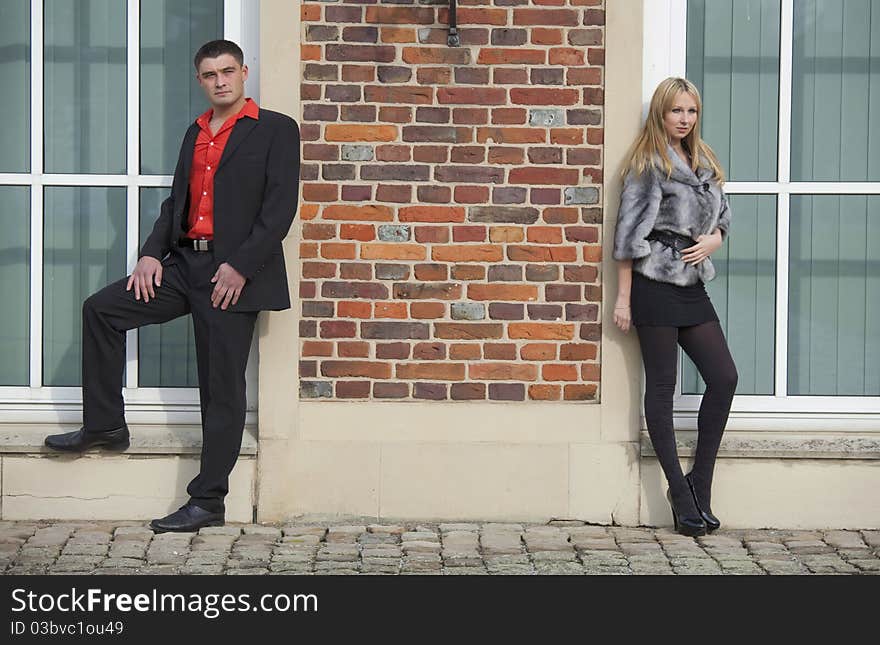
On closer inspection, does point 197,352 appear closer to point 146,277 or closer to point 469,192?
point 146,277

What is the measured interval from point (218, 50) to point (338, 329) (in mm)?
1283

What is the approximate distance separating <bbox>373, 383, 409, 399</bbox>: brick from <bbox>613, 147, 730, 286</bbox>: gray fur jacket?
1075 mm

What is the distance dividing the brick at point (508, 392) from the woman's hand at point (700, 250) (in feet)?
2.94

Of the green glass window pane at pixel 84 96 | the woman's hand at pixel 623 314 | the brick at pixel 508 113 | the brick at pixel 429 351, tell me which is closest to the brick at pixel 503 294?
the brick at pixel 429 351

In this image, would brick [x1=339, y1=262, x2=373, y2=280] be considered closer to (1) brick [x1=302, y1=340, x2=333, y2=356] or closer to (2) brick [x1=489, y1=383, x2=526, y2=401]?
(1) brick [x1=302, y1=340, x2=333, y2=356]

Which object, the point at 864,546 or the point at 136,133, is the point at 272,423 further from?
the point at 864,546

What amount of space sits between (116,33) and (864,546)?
3938 millimetres

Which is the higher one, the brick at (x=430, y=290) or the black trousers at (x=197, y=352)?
the brick at (x=430, y=290)

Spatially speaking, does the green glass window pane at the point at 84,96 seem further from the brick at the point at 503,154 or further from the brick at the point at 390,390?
the brick at the point at 503,154

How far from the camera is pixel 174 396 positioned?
6.47m

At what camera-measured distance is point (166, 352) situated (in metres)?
6.52

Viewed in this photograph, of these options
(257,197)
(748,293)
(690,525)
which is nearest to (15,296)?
(257,197)

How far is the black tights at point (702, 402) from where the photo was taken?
6.04 meters

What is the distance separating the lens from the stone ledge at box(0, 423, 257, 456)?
20.5ft
